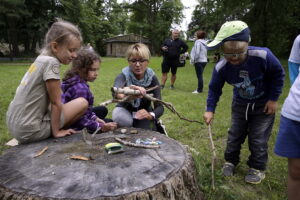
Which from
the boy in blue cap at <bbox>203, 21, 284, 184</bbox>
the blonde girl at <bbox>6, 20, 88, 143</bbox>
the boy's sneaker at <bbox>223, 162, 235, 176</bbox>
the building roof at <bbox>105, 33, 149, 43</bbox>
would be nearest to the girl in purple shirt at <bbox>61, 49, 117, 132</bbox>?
the blonde girl at <bbox>6, 20, 88, 143</bbox>

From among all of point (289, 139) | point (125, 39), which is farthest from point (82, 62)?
point (125, 39)

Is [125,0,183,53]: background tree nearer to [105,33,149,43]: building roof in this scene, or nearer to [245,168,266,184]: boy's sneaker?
[105,33,149,43]: building roof

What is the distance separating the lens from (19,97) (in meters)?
2.08

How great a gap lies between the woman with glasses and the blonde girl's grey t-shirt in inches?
35.8

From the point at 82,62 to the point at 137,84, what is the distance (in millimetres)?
697

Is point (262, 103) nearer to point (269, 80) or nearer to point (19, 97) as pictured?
point (269, 80)

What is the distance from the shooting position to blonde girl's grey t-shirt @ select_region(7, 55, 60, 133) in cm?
205

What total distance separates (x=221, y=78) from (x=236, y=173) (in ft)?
3.46

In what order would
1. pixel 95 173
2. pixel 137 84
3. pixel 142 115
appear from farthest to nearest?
pixel 137 84, pixel 142 115, pixel 95 173

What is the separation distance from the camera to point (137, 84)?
3018 millimetres

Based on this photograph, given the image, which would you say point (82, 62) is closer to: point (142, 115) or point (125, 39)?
point (142, 115)

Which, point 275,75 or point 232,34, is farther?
point 275,75

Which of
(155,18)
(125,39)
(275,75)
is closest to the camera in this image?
(275,75)

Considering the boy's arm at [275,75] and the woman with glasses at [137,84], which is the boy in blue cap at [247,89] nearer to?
the boy's arm at [275,75]
